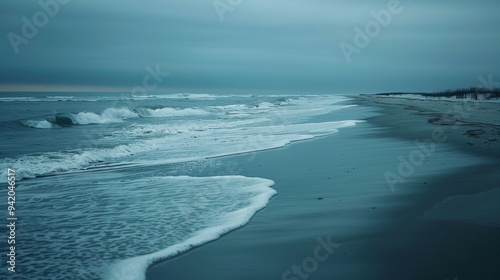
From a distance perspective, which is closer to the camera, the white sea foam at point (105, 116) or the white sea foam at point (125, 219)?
the white sea foam at point (125, 219)

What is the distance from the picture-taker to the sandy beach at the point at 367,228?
456cm

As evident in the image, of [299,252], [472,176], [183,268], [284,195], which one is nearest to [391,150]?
[472,176]

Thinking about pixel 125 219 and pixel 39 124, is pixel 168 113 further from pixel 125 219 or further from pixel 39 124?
pixel 125 219

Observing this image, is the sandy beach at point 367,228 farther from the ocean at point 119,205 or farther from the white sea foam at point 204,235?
the ocean at point 119,205

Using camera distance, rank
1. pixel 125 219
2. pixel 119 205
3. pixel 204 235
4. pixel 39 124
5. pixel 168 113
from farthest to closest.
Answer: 1. pixel 168 113
2. pixel 39 124
3. pixel 119 205
4. pixel 125 219
5. pixel 204 235

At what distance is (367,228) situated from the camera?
588cm

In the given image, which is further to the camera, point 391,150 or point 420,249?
point 391,150

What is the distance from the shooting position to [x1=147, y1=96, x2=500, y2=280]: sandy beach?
4.56 metres

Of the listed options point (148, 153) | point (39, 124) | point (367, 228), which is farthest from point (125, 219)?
point (39, 124)

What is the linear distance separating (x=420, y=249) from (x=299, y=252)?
4.53 ft

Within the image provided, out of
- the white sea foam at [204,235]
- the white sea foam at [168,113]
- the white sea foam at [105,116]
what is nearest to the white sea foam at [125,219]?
the white sea foam at [204,235]

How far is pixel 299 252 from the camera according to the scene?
514cm

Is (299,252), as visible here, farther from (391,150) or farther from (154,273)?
(391,150)

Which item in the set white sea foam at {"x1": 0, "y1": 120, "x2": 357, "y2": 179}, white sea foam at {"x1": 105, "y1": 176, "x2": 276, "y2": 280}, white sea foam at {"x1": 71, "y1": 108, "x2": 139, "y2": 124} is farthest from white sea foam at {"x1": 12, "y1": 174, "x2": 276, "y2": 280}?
white sea foam at {"x1": 71, "y1": 108, "x2": 139, "y2": 124}
